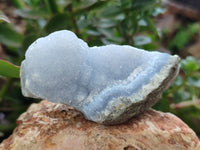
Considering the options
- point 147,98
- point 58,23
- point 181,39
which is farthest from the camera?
point 181,39

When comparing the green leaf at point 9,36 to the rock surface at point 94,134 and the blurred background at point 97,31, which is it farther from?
the rock surface at point 94,134

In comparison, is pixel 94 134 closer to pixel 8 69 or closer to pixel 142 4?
pixel 8 69

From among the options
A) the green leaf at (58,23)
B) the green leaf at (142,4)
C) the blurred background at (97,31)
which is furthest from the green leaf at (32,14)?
the green leaf at (142,4)

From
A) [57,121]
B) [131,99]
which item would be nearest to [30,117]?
[57,121]

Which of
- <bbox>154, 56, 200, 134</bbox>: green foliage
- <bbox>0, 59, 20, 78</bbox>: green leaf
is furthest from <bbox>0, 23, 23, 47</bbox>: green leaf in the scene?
<bbox>154, 56, 200, 134</bbox>: green foliage

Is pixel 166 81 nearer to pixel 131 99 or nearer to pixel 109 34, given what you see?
pixel 131 99

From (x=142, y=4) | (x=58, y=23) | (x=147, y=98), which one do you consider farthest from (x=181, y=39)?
(x=147, y=98)
